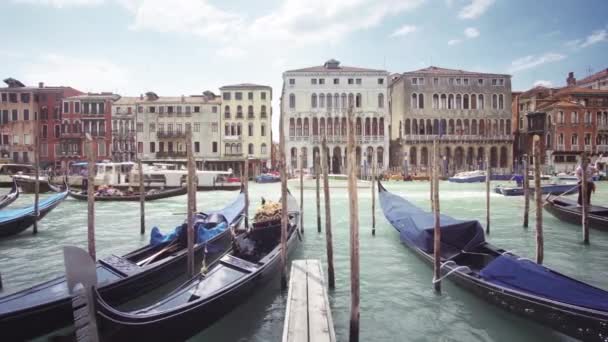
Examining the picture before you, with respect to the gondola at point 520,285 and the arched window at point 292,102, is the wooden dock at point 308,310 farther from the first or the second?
the arched window at point 292,102

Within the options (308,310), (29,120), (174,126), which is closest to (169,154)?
(174,126)

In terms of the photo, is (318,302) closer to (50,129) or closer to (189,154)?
(189,154)

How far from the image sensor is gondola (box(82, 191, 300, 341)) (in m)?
2.76

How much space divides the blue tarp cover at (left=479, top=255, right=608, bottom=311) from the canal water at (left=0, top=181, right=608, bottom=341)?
1.38ft

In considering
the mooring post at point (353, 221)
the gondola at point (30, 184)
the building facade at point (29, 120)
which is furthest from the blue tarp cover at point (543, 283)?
the building facade at point (29, 120)

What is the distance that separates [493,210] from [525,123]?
24.5 m

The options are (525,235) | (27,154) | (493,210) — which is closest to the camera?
(525,235)

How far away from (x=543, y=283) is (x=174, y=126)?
30.4 meters

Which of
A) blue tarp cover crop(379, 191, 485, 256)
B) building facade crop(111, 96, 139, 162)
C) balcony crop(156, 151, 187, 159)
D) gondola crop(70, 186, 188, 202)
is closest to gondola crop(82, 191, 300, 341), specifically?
blue tarp cover crop(379, 191, 485, 256)

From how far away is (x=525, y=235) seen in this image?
878 cm

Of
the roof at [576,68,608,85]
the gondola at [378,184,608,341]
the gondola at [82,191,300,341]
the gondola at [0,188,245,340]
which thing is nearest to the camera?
the gondola at [82,191,300,341]

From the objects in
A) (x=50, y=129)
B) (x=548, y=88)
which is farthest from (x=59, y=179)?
(x=548, y=88)

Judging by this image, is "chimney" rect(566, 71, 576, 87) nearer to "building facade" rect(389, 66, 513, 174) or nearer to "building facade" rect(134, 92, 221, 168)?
"building facade" rect(389, 66, 513, 174)

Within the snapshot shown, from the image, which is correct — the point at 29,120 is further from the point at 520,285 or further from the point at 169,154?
the point at 520,285
